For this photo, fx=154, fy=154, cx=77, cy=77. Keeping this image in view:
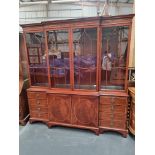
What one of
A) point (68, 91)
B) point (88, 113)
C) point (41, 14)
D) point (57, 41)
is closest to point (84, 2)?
point (41, 14)

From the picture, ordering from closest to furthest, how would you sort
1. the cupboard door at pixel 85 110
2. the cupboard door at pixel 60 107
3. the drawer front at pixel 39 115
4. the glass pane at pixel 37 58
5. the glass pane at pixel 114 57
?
the glass pane at pixel 114 57 → the cupboard door at pixel 85 110 → the cupboard door at pixel 60 107 → the glass pane at pixel 37 58 → the drawer front at pixel 39 115

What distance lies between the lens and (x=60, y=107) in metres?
2.67

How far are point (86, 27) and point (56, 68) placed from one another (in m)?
0.87

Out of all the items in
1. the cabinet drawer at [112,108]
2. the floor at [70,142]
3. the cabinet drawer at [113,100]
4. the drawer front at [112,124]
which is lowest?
the floor at [70,142]

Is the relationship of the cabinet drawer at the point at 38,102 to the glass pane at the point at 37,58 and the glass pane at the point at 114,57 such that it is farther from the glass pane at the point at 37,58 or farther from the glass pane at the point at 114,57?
the glass pane at the point at 114,57

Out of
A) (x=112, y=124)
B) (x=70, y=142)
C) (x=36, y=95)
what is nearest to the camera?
(x=70, y=142)

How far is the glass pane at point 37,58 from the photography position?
2.75 m

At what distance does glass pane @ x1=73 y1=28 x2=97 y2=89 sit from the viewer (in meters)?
2.46

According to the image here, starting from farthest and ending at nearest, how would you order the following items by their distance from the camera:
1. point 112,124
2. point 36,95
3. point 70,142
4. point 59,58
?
point 36,95, point 59,58, point 112,124, point 70,142

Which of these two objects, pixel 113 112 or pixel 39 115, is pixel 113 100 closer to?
pixel 113 112

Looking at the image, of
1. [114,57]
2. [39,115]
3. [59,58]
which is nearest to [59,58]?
[59,58]

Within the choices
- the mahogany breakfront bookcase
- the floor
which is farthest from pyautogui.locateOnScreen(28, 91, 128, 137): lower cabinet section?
the floor

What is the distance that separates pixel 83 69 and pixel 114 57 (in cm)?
55

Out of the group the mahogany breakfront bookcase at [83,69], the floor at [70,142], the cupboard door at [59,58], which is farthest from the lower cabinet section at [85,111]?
the cupboard door at [59,58]
